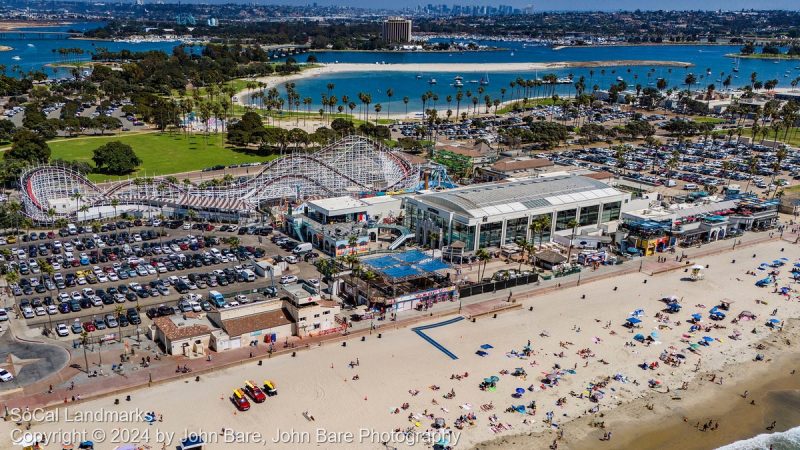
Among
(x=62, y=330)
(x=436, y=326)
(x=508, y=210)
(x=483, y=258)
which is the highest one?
(x=508, y=210)

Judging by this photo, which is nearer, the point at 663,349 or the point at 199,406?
the point at 199,406

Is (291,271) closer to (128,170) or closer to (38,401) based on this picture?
(38,401)

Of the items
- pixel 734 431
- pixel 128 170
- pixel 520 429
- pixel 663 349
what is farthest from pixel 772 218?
pixel 128 170

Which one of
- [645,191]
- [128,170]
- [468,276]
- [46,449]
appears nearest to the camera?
[46,449]

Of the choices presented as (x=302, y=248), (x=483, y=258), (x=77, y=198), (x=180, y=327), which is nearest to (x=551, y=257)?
(x=483, y=258)

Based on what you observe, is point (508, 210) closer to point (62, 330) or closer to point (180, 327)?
point (180, 327)

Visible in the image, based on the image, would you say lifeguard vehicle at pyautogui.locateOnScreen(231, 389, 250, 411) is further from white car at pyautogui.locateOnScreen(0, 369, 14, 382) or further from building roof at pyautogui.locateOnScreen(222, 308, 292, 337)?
white car at pyautogui.locateOnScreen(0, 369, 14, 382)

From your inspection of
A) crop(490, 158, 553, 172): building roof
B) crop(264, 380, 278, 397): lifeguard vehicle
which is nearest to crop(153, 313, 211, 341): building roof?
crop(264, 380, 278, 397): lifeguard vehicle
